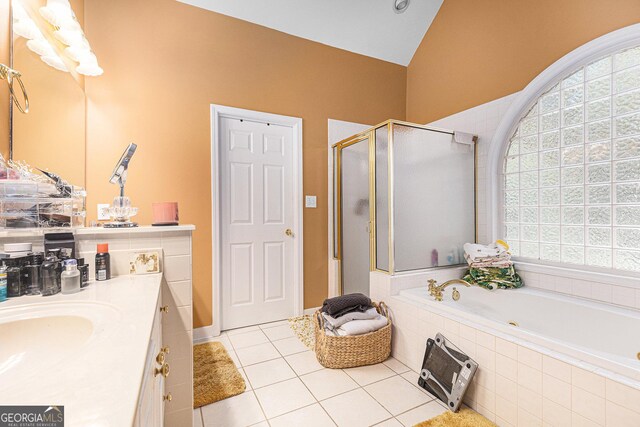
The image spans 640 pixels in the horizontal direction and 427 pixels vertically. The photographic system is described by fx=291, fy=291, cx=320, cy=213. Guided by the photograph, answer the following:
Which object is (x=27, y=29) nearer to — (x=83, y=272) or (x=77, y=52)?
(x=77, y=52)

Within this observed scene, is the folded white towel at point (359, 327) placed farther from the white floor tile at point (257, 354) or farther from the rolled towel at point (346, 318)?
the white floor tile at point (257, 354)

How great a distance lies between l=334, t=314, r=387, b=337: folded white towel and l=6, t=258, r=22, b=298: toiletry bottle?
162 cm

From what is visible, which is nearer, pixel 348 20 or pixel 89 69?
pixel 89 69

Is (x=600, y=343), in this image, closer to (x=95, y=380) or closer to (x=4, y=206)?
(x=95, y=380)

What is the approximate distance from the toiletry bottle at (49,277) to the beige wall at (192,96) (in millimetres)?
1376

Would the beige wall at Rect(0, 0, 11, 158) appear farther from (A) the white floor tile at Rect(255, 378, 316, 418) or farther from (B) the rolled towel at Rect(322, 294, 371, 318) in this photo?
(B) the rolled towel at Rect(322, 294, 371, 318)

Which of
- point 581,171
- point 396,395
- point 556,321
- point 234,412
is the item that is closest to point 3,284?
point 234,412

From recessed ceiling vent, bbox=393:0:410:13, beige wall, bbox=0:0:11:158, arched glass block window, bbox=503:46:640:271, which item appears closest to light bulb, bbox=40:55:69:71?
beige wall, bbox=0:0:11:158

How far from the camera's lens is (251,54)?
104 inches

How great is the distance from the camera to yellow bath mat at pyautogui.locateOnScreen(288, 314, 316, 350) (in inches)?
93.3

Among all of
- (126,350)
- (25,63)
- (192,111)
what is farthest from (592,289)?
(25,63)

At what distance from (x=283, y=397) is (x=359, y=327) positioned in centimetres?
64

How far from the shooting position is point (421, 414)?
152cm

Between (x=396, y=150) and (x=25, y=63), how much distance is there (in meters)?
2.17
